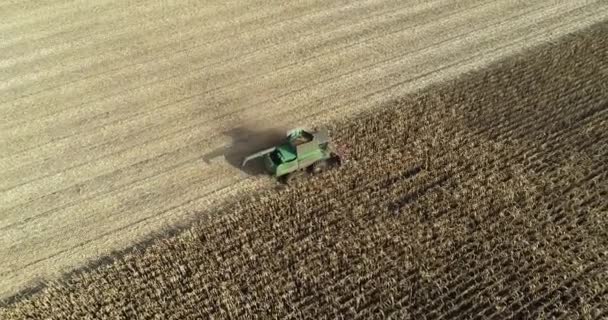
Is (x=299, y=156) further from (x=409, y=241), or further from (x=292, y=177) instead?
(x=409, y=241)

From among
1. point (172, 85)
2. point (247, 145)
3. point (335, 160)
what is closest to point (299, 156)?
point (335, 160)

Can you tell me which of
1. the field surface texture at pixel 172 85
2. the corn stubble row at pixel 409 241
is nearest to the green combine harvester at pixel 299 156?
the corn stubble row at pixel 409 241

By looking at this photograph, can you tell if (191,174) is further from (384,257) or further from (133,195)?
(384,257)

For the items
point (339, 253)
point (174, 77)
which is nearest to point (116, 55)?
point (174, 77)

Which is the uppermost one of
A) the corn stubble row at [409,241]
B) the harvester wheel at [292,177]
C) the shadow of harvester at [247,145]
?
the shadow of harvester at [247,145]

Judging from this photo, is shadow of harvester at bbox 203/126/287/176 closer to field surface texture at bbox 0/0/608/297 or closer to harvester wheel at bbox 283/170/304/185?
field surface texture at bbox 0/0/608/297

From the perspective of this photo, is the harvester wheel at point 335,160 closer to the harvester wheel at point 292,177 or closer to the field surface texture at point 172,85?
the harvester wheel at point 292,177
